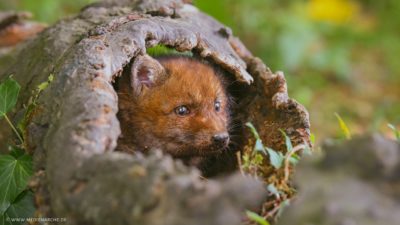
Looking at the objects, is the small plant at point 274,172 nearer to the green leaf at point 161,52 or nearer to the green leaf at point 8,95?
the green leaf at point 8,95

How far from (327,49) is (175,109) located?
24.5 ft

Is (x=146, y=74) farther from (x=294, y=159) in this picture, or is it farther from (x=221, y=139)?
(x=294, y=159)

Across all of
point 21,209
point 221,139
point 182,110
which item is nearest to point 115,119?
point 21,209

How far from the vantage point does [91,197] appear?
318 cm

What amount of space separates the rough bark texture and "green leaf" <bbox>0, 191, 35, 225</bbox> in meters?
0.40

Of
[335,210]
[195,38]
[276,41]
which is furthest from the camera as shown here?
[276,41]

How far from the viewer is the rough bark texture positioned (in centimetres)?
293

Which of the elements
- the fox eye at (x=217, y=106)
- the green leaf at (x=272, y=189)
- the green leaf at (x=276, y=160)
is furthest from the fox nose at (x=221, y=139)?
the green leaf at (x=272, y=189)

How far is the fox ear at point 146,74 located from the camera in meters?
5.24

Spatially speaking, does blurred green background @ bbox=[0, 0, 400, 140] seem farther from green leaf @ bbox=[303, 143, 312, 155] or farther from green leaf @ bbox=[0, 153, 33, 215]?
green leaf @ bbox=[0, 153, 33, 215]

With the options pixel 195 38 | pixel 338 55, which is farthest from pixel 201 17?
pixel 338 55

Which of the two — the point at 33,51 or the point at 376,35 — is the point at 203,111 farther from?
the point at 376,35

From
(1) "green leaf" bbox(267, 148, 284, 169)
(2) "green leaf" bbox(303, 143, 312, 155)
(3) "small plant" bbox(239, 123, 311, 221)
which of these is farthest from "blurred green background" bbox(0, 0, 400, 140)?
(1) "green leaf" bbox(267, 148, 284, 169)

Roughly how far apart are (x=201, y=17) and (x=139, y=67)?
853 millimetres
